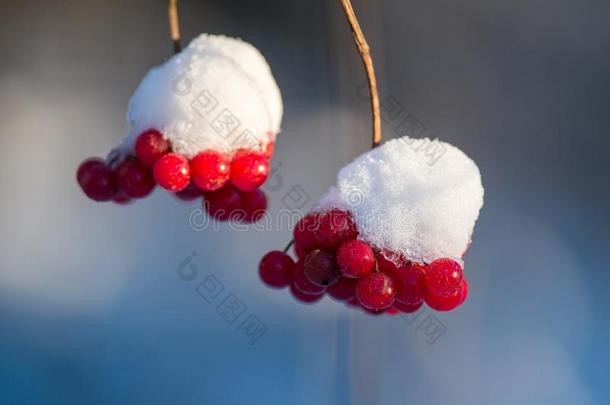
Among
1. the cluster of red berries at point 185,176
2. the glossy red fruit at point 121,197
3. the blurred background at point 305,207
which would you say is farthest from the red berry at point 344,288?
the blurred background at point 305,207

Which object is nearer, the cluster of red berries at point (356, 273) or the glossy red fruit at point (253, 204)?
the cluster of red berries at point (356, 273)

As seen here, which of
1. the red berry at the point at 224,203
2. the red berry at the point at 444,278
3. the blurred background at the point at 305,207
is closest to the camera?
the red berry at the point at 444,278

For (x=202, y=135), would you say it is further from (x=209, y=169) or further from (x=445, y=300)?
(x=445, y=300)

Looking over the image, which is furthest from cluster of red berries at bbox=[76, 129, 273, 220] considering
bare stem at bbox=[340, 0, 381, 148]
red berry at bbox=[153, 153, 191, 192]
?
bare stem at bbox=[340, 0, 381, 148]

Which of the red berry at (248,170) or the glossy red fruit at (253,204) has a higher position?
the red berry at (248,170)

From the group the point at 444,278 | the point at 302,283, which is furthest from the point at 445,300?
the point at 302,283

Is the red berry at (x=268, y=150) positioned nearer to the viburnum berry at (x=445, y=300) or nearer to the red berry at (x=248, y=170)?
the red berry at (x=248, y=170)

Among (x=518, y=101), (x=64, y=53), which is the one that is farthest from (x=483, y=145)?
(x=64, y=53)
